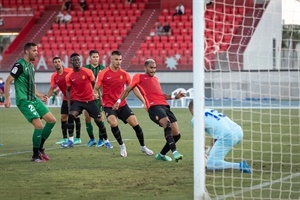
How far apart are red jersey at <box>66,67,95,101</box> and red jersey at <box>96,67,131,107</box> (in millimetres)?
804

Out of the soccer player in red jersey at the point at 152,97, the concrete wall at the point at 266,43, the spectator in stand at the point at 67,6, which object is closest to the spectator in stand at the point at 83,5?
the spectator in stand at the point at 67,6

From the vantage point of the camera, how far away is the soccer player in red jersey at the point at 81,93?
15914mm

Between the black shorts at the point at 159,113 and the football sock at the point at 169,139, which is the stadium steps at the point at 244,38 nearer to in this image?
the black shorts at the point at 159,113

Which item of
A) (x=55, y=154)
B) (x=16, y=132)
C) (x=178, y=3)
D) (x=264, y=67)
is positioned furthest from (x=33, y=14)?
(x=55, y=154)

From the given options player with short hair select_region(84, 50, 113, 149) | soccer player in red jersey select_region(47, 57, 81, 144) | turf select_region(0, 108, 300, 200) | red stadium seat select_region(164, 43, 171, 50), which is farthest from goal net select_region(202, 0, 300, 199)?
red stadium seat select_region(164, 43, 171, 50)

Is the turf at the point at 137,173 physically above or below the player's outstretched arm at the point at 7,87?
below

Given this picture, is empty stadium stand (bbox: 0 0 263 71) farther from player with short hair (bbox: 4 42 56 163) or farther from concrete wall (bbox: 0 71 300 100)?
player with short hair (bbox: 4 42 56 163)

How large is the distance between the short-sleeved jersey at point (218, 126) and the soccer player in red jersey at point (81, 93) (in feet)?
14.7

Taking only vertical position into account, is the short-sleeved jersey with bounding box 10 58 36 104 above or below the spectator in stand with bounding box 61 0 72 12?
below

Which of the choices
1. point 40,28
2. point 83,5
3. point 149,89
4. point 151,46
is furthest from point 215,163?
point 83,5

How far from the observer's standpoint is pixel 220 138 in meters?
11.7

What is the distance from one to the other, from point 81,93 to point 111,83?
977 millimetres

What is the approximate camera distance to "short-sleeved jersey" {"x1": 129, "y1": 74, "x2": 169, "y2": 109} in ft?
45.7

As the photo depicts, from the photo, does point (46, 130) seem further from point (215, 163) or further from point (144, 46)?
point (144, 46)
